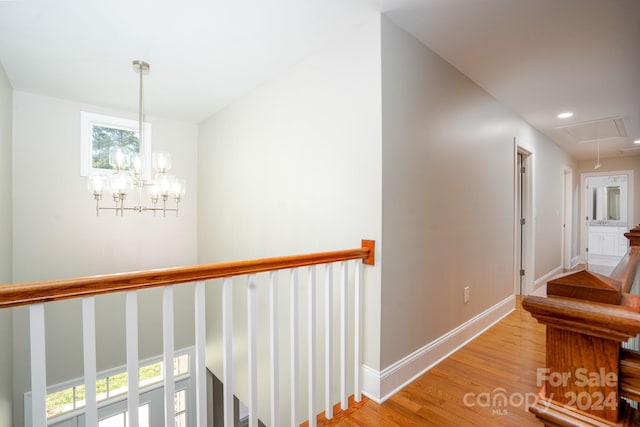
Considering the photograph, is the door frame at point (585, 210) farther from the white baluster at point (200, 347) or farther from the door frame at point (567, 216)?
the white baluster at point (200, 347)

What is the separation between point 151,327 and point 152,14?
360cm

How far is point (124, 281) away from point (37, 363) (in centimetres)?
33

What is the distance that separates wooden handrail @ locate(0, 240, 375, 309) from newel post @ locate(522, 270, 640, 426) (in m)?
1.09

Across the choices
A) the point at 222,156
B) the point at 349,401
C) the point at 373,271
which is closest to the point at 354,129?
the point at 373,271

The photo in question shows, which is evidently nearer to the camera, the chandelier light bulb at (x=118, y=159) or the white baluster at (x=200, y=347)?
the white baluster at (x=200, y=347)

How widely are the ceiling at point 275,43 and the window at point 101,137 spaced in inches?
12.2

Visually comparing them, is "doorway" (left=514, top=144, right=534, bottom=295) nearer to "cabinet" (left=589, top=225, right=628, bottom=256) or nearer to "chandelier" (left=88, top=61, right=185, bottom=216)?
"cabinet" (left=589, top=225, right=628, bottom=256)

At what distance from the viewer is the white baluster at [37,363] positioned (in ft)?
3.06

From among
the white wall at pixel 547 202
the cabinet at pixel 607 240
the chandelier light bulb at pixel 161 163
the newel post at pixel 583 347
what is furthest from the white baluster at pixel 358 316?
the cabinet at pixel 607 240

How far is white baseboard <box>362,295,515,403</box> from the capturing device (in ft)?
6.15

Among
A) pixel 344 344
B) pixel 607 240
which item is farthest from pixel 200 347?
pixel 607 240

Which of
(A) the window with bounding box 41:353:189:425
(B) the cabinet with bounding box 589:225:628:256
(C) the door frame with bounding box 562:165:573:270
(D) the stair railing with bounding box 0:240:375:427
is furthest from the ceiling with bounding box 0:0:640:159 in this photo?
(B) the cabinet with bounding box 589:225:628:256

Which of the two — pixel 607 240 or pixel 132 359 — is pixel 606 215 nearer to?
pixel 607 240

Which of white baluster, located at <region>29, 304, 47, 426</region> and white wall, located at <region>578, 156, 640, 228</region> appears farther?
white wall, located at <region>578, 156, 640, 228</region>
